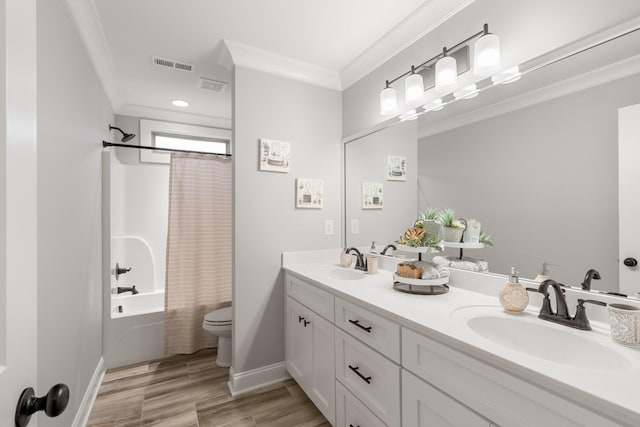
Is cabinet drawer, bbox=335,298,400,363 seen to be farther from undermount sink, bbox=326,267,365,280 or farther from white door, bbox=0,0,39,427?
white door, bbox=0,0,39,427

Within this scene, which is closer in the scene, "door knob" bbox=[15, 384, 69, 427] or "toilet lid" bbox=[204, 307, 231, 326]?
"door knob" bbox=[15, 384, 69, 427]

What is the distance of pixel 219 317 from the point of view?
2498mm

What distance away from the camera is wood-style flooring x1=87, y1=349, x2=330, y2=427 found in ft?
5.86

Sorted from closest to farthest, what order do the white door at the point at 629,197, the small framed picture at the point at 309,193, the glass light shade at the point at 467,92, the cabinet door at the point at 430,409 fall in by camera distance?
the cabinet door at the point at 430,409 < the white door at the point at 629,197 < the glass light shade at the point at 467,92 < the small framed picture at the point at 309,193

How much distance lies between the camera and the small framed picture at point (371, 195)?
2184 mm

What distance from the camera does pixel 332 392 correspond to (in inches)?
63.1

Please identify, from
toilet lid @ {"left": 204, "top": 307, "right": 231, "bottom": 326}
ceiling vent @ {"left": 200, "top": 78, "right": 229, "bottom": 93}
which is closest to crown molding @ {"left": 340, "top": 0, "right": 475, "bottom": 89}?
ceiling vent @ {"left": 200, "top": 78, "right": 229, "bottom": 93}

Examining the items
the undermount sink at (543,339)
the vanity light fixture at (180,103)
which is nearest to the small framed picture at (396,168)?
the undermount sink at (543,339)

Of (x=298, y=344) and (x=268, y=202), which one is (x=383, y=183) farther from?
(x=298, y=344)

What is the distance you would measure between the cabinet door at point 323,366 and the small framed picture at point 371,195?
929 millimetres

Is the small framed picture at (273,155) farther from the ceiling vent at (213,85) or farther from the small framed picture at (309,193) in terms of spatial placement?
the ceiling vent at (213,85)

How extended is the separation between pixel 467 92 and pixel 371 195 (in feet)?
3.14

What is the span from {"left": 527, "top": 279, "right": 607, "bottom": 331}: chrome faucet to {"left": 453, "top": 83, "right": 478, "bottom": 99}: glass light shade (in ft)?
3.20

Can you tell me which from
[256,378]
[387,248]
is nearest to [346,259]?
[387,248]
